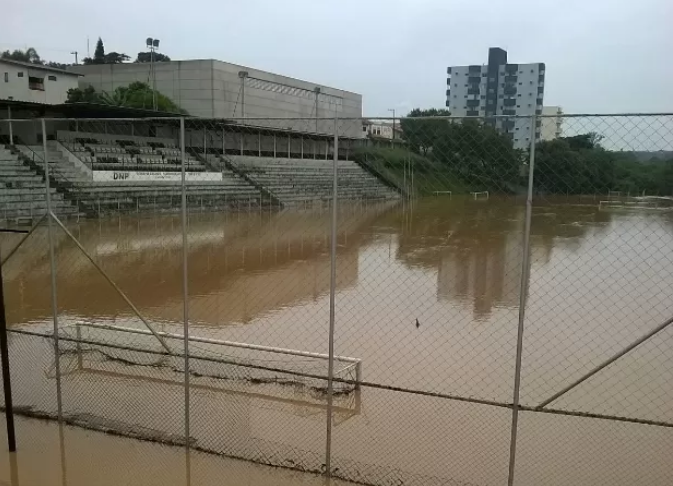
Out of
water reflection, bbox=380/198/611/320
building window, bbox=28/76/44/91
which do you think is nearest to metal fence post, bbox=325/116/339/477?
water reflection, bbox=380/198/611/320

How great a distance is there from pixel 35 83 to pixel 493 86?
7660cm

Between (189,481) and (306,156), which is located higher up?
(306,156)

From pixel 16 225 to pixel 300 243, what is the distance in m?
10.4

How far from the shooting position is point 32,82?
4631 cm

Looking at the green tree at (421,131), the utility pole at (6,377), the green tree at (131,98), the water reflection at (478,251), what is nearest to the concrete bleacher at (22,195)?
the water reflection at (478,251)

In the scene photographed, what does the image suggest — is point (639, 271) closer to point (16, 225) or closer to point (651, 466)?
point (651, 466)

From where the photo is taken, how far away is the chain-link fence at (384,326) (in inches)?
160

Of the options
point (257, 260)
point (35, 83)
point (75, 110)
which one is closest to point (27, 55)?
point (35, 83)

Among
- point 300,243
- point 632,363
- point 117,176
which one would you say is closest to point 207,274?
point 117,176

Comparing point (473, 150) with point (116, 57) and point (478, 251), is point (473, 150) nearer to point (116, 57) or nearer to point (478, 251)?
point (478, 251)

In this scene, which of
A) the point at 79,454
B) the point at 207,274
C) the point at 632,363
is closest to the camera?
the point at 79,454

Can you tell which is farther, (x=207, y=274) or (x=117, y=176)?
(x=117, y=176)

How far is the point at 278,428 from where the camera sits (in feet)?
18.4

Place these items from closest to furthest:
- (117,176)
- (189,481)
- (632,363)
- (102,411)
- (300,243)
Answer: (189,481) < (102,411) < (632,363) < (117,176) < (300,243)
